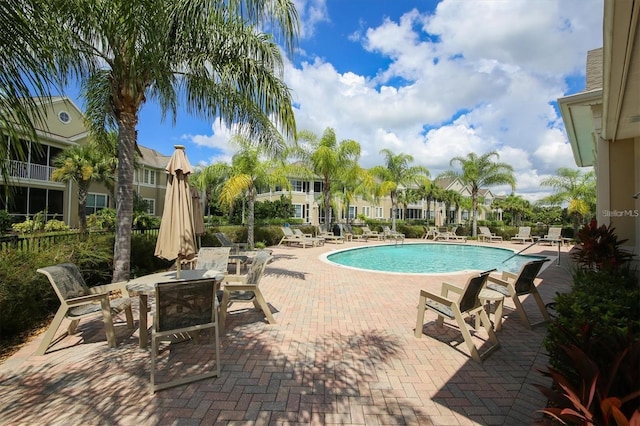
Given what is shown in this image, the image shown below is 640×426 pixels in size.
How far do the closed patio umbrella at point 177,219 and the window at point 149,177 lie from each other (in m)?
26.1

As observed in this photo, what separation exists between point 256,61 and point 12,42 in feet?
18.4

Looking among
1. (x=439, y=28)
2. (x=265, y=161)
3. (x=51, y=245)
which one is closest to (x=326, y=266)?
(x=265, y=161)

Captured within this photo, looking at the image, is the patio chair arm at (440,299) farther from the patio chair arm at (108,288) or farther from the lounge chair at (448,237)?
the lounge chair at (448,237)

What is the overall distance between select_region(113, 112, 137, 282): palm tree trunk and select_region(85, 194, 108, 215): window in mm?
20372

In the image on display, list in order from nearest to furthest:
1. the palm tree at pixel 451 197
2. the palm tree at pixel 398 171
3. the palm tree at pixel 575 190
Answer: the palm tree at pixel 575 190 → the palm tree at pixel 398 171 → the palm tree at pixel 451 197

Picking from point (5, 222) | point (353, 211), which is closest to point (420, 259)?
point (5, 222)

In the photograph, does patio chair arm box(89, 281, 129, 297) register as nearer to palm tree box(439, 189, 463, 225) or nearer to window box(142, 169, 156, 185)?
window box(142, 169, 156, 185)

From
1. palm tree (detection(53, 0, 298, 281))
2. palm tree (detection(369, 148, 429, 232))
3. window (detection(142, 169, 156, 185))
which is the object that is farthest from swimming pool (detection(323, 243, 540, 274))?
window (detection(142, 169, 156, 185))

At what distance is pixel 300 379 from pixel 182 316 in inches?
60.4

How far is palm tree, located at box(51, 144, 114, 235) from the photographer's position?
1627cm

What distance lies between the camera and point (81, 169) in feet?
54.1

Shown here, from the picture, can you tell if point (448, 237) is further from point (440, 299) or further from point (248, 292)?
point (248, 292)

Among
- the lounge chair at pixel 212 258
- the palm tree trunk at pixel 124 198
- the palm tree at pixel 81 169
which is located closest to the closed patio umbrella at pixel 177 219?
the lounge chair at pixel 212 258

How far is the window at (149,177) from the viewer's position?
91.6 feet
